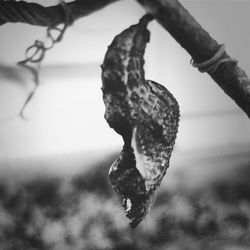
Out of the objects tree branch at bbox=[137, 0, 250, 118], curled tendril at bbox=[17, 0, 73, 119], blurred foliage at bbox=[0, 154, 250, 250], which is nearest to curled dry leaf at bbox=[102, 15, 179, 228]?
tree branch at bbox=[137, 0, 250, 118]

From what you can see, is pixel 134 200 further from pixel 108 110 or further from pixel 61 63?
pixel 61 63

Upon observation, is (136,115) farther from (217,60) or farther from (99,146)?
(99,146)

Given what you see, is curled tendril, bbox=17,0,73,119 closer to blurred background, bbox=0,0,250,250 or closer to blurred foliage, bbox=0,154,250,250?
blurred background, bbox=0,0,250,250

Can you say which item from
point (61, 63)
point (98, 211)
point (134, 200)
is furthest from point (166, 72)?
point (98, 211)

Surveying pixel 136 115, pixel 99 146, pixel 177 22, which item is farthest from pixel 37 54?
pixel 177 22

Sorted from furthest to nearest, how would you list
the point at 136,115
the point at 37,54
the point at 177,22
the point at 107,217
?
1. the point at 107,217
2. the point at 37,54
3. the point at 136,115
4. the point at 177,22
